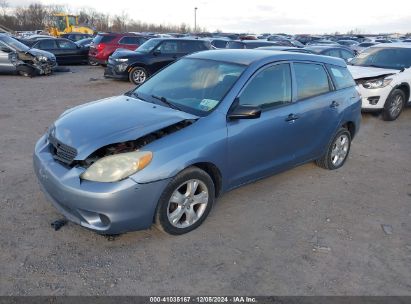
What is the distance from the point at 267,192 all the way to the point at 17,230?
9.17 ft

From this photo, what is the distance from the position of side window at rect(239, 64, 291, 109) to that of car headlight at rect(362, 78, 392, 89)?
189 inches

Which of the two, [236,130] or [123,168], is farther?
[236,130]

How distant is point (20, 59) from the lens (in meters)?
13.7

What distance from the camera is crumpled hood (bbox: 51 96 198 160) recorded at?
3244 millimetres

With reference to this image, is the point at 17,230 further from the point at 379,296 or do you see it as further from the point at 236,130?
the point at 379,296

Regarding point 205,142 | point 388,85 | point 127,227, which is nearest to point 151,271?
point 127,227

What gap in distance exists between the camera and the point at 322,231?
3775mm

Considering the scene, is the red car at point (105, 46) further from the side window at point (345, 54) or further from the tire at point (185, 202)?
the tire at point (185, 202)

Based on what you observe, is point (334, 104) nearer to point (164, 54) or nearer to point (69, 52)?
point (164, 54)

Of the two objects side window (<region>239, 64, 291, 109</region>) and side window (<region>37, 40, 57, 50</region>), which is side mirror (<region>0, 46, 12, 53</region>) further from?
side window (<region>239, 64, 291, 109</region>)

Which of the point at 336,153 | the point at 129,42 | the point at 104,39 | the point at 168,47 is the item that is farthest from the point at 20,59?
the point at 336,153

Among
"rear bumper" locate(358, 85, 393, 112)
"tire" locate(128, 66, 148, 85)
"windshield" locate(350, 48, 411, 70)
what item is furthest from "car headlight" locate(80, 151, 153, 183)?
"tire" locate(128, 66, 148, 85)

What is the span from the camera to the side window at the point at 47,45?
17.2 metres

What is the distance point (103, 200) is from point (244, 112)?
1.55m
